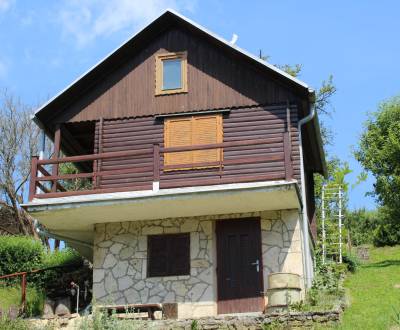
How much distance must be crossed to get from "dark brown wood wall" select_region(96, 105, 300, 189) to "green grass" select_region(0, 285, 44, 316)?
461cm

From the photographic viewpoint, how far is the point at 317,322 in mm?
13523

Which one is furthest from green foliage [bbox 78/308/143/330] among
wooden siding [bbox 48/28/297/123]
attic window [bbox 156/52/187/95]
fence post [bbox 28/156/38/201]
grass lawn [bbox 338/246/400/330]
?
attic window [bbox 156/52/187/95]

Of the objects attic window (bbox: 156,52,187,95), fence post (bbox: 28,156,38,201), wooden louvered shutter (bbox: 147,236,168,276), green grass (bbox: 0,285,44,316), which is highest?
attic window (bbox: 156,52,187,95)

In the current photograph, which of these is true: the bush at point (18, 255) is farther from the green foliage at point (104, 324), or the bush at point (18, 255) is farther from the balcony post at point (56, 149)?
the green foliage at point (104, 324)

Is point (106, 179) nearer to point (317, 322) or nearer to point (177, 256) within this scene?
point (177, 256)

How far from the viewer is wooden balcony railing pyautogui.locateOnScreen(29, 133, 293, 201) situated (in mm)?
15703

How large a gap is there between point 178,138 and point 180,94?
46.5 inches

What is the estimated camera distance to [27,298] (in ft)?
68.8

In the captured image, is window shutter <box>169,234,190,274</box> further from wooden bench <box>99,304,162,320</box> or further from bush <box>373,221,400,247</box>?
bush <box>373,221,400,247</box>

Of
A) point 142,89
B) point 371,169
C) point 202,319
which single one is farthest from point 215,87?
point 371,169

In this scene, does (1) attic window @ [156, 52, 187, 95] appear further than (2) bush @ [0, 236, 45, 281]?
No

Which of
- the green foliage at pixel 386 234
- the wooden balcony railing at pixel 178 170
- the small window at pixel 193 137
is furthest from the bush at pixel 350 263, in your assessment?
the green foliage at pixel 386 234

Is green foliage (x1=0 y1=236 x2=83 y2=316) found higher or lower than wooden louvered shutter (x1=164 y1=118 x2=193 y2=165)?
lower

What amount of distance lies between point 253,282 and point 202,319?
2.62m
